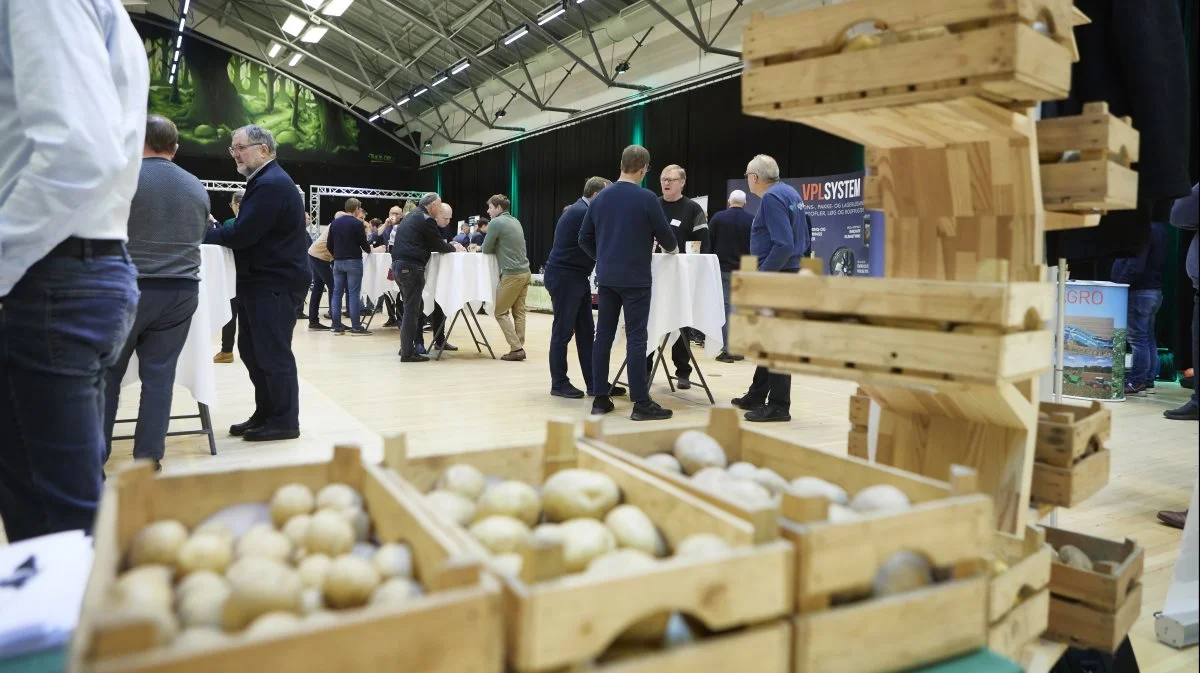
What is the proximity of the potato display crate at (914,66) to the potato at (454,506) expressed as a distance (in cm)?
82

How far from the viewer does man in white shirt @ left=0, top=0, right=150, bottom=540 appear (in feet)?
4.46

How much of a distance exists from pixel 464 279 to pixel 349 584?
598 cm

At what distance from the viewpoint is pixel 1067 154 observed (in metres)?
1.58

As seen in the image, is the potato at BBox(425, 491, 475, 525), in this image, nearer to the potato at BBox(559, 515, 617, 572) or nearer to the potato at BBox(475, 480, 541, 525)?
the potato at BBox(475, 480, 541, 525)

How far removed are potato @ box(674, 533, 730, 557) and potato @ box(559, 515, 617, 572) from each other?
0.30ft

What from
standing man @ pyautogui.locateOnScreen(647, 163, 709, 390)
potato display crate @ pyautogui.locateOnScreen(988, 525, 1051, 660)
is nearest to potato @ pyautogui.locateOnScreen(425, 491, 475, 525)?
potato display crate @ pyautogui.locateOnScreen(988, 525, 1051, 660)

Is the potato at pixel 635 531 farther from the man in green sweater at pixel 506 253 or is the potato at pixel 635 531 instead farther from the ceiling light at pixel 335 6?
the ceiling light at pixel 335 6

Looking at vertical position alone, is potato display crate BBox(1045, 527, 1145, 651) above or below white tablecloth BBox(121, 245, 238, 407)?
below

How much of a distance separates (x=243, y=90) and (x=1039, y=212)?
20663mm

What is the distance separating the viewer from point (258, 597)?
0.77 m

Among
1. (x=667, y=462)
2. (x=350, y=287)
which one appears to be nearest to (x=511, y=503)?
(x=667, y=462)

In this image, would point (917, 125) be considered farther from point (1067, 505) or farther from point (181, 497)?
point (181, 497)

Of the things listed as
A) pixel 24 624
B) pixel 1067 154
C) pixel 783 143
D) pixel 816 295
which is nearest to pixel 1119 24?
pixel 1067 154

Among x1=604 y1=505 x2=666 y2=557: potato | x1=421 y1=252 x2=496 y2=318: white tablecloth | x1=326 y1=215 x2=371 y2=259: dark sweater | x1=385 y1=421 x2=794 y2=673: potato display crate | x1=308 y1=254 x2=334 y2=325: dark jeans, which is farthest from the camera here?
x1=308 y1=254 x2=334 y2=325: dark jeans
